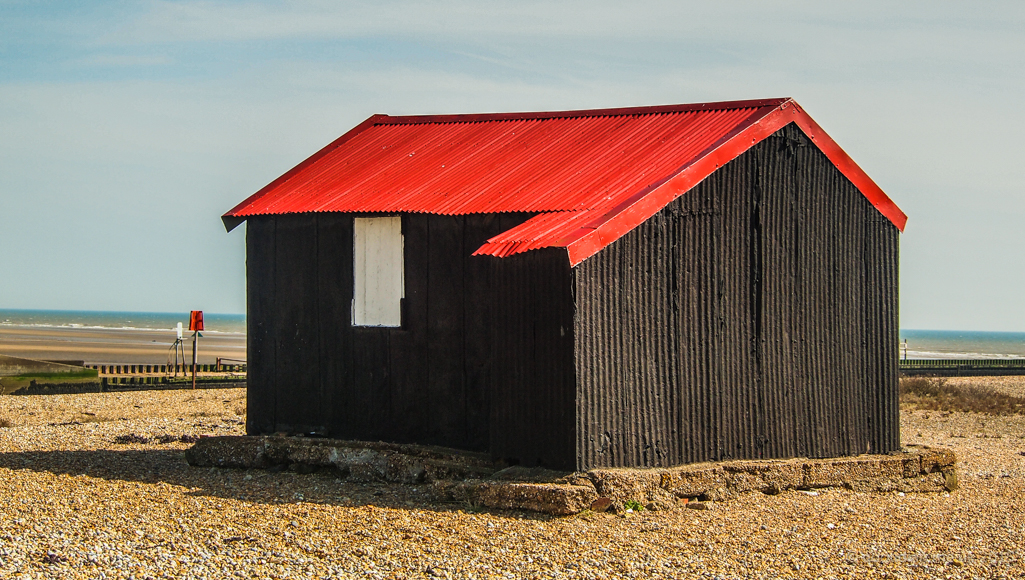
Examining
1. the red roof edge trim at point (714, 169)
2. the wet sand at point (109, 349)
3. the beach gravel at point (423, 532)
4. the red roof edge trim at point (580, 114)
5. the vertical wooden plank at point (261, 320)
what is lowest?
the beach gravel at point (423, 532)

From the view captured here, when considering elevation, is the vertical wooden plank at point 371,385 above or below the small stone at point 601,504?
above

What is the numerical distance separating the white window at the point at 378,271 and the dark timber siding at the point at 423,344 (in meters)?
0.11

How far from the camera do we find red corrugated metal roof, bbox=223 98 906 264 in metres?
11.2

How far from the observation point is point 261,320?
45.4ft

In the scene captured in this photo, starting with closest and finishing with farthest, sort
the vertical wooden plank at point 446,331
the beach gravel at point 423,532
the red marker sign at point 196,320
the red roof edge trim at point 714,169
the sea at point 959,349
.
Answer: the beach gravel at point 423,532
the red roof edge trim at point 714,169
the vertical wooden plank at point 446,331
the red marker sign at point 196,320
the sea at point 959,349

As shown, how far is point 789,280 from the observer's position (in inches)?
484

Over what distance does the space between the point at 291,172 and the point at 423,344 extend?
393cm

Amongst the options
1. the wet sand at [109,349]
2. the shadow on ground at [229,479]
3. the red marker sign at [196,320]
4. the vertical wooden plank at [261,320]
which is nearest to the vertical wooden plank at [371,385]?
the shadow on ground at [229,479]

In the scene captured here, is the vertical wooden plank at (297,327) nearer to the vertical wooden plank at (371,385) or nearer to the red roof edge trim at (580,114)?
the vertical wooden plank at (371,385)

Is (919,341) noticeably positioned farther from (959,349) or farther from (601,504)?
(601,504)

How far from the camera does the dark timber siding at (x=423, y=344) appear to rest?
10.8 metres

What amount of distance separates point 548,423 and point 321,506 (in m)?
2.38

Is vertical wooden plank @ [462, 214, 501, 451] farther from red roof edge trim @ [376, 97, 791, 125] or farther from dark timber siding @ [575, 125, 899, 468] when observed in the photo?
red roof edge trim @ [376, 97, 791, 125]

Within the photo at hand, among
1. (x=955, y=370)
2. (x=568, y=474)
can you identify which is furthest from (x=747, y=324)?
(x=955, y=370)
